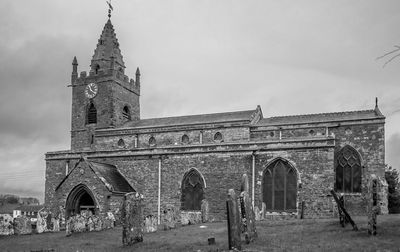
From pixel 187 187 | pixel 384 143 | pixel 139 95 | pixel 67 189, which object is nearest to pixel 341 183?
pixel 384 143

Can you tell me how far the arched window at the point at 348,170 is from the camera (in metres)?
31.2

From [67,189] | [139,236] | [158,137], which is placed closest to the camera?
[139,236]

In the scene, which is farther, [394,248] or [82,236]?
[82,236]

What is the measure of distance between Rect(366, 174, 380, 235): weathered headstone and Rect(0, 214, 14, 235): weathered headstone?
1634 cm

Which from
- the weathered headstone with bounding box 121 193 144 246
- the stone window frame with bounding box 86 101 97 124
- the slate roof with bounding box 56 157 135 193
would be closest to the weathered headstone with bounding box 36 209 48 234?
the slate roof with bounding box 56 157 135 193

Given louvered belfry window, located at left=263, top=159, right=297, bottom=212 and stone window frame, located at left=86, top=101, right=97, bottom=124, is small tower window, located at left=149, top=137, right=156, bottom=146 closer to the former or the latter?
stone window frame, located at left=86, top=101, right=97, bottom=124

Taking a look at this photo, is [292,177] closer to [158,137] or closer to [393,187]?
[158,137]

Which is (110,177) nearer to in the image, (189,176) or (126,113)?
(189,176)

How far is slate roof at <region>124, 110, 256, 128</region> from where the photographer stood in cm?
3728

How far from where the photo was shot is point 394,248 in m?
11.9

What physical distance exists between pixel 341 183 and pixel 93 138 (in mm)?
23876

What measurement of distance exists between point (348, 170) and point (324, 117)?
531cm

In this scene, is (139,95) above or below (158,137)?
above

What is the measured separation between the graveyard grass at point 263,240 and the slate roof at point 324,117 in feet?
53.0
